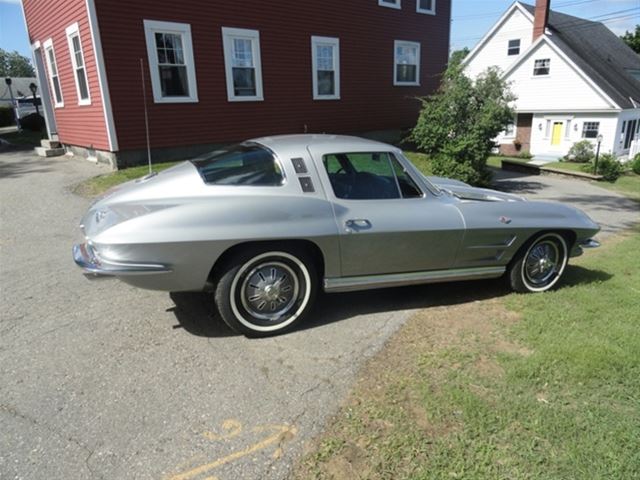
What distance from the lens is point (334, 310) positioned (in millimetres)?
4219

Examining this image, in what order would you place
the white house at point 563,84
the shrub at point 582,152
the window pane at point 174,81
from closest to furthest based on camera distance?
the window pane at point 174,81, the shrub at point 582,152, the white house at point 563,84

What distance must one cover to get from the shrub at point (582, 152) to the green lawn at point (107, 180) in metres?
22.6

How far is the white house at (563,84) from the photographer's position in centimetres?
2500

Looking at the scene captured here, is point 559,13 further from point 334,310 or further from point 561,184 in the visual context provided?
point 334,310

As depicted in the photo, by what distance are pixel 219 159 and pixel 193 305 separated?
1371mm

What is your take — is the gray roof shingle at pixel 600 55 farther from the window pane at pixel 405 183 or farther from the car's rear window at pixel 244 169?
the car's rear window at pixel 244 169

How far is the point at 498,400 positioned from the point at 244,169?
2498 mm

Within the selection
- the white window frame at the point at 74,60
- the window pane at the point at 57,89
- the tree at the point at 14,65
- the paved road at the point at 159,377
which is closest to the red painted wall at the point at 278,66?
the white window frame at the point at 74,60

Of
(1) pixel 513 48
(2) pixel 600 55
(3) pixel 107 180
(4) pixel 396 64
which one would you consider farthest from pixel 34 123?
(2) pixel 600 55

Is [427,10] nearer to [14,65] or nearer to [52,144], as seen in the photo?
[52,144]

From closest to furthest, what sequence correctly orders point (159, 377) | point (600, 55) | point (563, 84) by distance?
point (159, 377) → point (563, 84) → point (600, 55)

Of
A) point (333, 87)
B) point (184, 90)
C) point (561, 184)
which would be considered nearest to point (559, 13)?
point (561, 184)

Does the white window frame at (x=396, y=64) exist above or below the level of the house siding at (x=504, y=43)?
below

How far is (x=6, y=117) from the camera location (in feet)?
106
